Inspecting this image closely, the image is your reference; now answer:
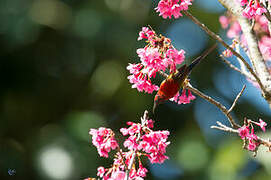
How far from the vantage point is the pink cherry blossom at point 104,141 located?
1.74m

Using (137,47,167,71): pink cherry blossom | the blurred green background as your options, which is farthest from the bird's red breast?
the blurred green background

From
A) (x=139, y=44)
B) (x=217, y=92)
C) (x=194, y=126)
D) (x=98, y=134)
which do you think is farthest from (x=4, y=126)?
(x=98, y=134)

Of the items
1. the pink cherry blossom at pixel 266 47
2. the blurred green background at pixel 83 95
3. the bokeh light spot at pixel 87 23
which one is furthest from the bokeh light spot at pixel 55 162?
the pink cherry blossom at pixel 266 47

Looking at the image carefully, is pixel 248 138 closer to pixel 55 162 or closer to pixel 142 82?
pixel 142 82

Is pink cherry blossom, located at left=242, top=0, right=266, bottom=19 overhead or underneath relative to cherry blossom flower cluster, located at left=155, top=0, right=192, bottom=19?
underneath

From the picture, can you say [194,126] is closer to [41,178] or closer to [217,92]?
[217,92]

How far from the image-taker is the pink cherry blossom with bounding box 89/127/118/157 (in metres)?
1.74

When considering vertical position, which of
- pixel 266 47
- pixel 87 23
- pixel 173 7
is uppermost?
pixel 87 23

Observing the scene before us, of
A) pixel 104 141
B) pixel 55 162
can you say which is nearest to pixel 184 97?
pixel 104 141

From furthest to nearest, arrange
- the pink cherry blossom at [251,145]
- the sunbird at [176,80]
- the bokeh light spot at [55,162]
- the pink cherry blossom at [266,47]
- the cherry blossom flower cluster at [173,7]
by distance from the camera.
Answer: the bokeh light spot at [55,162]
the pink cherry blossom at [266,47]
the sunbird at [176,80]
the pink cherry blossom at [251,145]
the cherry blossom flower cluster at [173,7]

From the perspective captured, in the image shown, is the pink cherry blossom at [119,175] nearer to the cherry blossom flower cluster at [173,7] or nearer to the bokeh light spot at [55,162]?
the cherry blossom flower cluster at [173,7]

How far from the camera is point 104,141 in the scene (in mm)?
1785

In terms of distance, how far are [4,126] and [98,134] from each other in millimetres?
4886

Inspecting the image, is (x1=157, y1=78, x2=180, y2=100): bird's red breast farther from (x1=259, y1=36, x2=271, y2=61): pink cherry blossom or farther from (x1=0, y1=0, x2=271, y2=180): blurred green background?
(x1=0, y1=0, x2=271, y2=180): blurred green background
